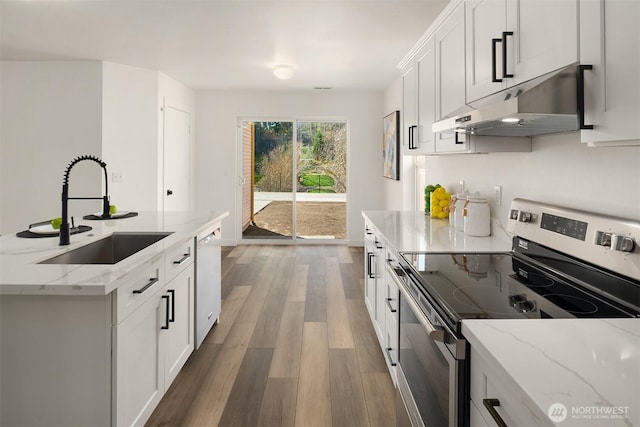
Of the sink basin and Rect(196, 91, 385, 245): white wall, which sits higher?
Rect(196, 91, 385, 245): white wall

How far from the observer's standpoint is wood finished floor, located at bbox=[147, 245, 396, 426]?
2.03 m

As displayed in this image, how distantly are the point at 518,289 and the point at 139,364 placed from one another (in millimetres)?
1515

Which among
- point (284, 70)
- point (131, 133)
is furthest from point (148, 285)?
point (131, 133)

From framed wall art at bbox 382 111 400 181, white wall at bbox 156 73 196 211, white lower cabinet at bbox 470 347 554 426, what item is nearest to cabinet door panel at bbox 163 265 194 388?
white lower cabinet at bbox 470 347 554 426

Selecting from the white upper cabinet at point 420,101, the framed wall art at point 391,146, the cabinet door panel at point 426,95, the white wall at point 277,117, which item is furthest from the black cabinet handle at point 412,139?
the white wall at point 277,117

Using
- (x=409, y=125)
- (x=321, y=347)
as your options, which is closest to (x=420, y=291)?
(x=321, y=347)

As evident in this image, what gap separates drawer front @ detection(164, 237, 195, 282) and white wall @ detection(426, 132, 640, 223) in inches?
71.0

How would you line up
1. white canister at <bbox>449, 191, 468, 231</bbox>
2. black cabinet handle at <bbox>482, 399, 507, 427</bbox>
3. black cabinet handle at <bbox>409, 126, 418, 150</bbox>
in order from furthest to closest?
black cabinet handle at <bbox>409, 126, 418, 150</bbox> < white canister at <bbox>449, 191, 468, 231</bbox> < black cabinet handle at <bbox>482, 399, 507, 427</bbox>

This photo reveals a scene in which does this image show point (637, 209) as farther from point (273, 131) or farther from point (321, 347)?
point (273, 131)

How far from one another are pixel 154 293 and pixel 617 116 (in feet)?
5.98

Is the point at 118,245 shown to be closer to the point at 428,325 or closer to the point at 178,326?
the point at 178,326

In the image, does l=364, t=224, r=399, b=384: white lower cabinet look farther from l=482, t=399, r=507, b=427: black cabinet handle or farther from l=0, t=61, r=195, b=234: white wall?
l=0, t=61, r=195, b=234: white wall

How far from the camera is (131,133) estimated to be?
5039 mm

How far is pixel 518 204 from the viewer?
183 centimetres
